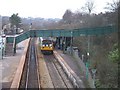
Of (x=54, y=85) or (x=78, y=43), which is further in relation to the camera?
(x=78, y=43)

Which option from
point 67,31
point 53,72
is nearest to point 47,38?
point 67,31

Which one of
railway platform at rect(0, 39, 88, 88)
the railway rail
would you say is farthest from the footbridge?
the railway rail

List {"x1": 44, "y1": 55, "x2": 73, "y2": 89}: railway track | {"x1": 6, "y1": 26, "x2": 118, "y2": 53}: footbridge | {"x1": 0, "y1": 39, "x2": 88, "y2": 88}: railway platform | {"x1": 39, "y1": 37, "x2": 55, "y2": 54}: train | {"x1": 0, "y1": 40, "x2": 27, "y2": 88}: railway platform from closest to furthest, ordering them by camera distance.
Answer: {"x1": 44, "y1": 55, "x2": 73, "y2": 89}: railway track, {"x1": 0, "y1": 39, "x2": 88, "y2": 88}: railway platform, {"x1": 0, "y1": 40, "x2": 27, "y2": 88}: railway platform, {"x1": 6, "y1": 26, "x2": 118, "y2": 53}: footbridge, {"x1": 39, "y1": 37, "x2": 55, "y2": 54}: train

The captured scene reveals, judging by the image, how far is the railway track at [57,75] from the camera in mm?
23125

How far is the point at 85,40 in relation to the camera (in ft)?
153

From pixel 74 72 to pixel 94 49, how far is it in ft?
39.4

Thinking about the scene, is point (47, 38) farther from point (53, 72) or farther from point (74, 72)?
point (74, 72)

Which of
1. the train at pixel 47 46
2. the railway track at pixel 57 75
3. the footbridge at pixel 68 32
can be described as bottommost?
the railway track at pixel 57 75

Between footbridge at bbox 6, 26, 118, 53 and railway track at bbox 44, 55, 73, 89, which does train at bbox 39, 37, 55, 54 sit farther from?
railway track at bbox 44, 55, 73, 89

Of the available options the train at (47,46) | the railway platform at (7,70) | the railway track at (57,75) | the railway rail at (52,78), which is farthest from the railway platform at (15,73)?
the train at (47,46)

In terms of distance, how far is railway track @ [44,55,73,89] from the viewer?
2312 centimetres

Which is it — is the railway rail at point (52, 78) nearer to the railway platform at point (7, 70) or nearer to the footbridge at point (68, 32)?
the railway platform at point (7, 70)

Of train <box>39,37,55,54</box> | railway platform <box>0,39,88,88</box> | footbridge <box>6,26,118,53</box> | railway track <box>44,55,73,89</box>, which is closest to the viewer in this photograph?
railway track <box>44,55,73,89</box>

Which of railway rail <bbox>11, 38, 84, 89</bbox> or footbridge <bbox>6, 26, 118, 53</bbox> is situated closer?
railway rail <bbox>11, 38, 84, 89</bbox>
